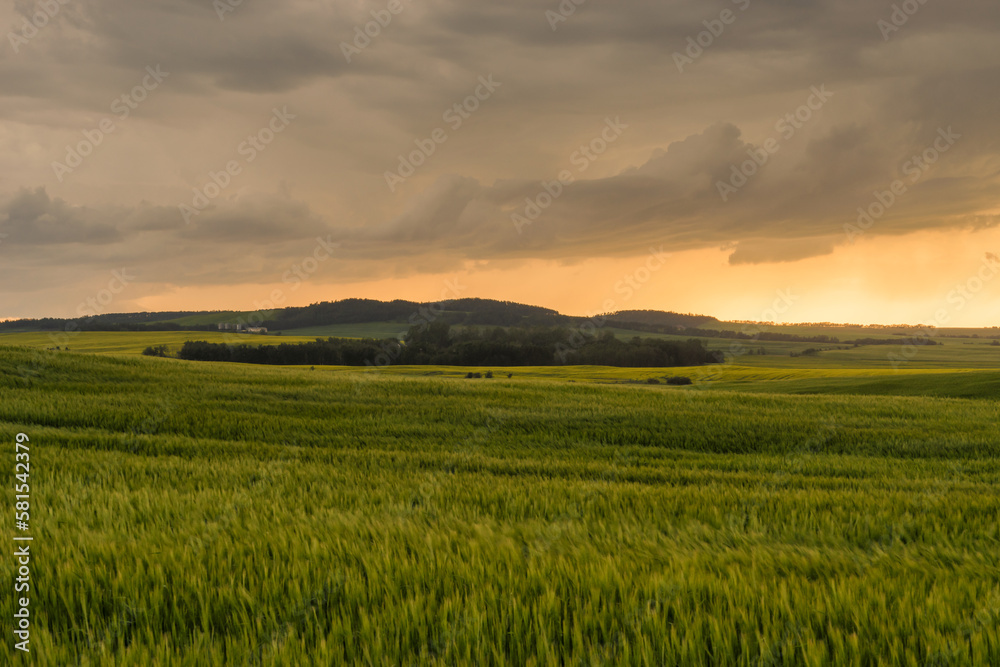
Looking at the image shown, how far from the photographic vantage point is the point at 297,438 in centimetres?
1439

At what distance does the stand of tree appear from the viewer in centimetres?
9006

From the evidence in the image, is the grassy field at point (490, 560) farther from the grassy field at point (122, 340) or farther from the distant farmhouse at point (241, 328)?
the distant farmhouse at point (241, 328)

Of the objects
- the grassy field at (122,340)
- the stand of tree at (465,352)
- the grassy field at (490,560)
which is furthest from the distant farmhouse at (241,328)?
the grassy field at (490,560)

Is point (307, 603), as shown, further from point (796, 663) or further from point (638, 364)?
point (638, 364)

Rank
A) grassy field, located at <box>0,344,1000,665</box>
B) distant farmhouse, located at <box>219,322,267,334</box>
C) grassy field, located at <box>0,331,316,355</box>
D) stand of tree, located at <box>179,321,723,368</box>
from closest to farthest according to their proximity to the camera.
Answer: grassy field, located at <box>0,344,1000,665</box>, stand of tree, located at <box>179,321,723,368</box>, grassy field, located at <box>0,331,316,355</box>, distant farmhouse, located at <box>219,322,267,334</box>

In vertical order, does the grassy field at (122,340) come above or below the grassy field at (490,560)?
above

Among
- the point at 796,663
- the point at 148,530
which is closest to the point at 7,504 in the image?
the point at 148,530

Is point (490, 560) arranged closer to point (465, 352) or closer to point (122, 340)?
point (465, 352)

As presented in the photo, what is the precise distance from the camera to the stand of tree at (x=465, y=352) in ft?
295

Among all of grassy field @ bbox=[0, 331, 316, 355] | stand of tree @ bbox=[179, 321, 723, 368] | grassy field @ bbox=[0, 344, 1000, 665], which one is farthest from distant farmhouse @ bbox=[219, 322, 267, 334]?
grassy field @ bbox=[0, 344, 1000, 665]

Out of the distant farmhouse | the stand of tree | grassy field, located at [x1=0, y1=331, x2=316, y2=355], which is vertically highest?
the distant farmhouse

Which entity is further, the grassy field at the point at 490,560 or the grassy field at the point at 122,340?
the grassy field at the point at 122,340

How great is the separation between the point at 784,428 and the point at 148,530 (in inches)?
700

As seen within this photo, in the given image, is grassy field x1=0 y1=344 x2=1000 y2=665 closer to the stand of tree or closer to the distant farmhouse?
the stand of tree
